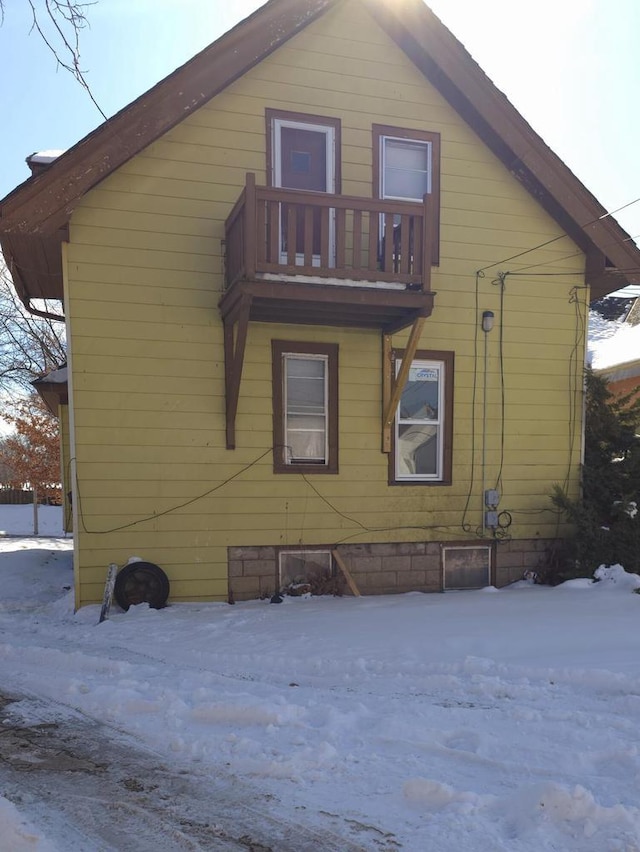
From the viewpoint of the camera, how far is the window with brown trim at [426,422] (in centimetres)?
780

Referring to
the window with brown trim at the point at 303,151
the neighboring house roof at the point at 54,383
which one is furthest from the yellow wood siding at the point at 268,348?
the neighboring house roof at the point at 54,383

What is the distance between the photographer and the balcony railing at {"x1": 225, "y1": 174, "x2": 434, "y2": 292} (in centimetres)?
617

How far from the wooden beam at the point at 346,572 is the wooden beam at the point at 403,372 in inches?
69.1

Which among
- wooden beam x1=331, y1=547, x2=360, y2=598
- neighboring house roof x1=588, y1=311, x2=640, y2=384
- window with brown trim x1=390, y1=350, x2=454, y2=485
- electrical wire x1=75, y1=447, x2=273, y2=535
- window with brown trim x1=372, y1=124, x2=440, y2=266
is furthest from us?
neighboring house roof x1=588, y1=311, x2=640, y2=384

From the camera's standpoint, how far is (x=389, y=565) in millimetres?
7625

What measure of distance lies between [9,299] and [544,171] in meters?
19.8

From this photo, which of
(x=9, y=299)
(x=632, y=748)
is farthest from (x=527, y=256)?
(x=9, y=299)

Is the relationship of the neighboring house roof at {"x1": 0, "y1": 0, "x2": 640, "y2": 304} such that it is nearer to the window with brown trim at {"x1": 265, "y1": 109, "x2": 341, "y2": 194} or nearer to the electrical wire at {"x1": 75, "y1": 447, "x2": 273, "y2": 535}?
the window with brown trim at {"x1": 265, "y1": 109, "x2": 341, "y2": 194}

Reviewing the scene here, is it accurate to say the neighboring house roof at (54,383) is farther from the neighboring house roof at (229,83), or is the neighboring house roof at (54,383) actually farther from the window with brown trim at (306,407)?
the window with brown trim at (306,407)

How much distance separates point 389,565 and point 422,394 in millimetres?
2297

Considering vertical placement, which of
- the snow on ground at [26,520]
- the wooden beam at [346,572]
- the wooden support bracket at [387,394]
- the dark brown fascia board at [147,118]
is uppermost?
the dark brown fascia board at [147,118]

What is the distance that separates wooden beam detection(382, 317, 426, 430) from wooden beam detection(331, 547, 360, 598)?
1756mm

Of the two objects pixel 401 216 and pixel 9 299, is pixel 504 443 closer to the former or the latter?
pixel 401 216

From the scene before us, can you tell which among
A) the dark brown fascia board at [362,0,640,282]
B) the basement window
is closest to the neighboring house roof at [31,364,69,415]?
the basement window
